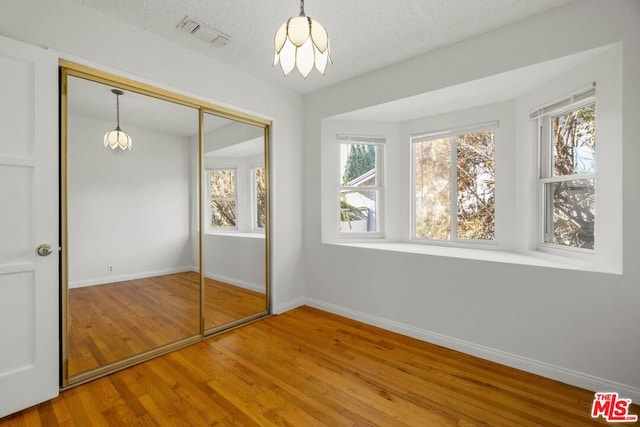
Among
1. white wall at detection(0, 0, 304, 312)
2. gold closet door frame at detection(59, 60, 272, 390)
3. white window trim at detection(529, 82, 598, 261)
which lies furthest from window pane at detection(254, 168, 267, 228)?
white window trim at detection(529, 82, 598, 261)

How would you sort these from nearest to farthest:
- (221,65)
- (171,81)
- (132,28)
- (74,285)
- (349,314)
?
(74,285)
(132,28)
(171,81)
(221,65)
(349,314)

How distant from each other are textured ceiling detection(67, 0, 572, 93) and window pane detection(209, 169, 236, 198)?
1109mm

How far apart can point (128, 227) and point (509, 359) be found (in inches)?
133

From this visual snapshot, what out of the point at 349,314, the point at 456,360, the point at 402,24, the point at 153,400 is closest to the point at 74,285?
the point at 153,400

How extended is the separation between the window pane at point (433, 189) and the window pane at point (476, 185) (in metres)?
0.13

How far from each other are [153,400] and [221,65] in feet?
9.47

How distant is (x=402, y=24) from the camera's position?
7.73ft

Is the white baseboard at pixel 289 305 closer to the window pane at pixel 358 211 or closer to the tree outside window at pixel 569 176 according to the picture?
the window pane at pixel 358 211

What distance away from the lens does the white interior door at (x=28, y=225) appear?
1.80 metres

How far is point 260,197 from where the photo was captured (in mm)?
3445

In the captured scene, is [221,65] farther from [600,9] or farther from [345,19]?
[600,9]

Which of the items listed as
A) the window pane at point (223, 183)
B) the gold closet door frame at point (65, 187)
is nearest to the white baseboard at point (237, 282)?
the gold closet door frame at point (65, 187)

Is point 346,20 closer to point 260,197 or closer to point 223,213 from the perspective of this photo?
point 260,197

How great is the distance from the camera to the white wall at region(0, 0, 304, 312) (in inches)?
77.4
